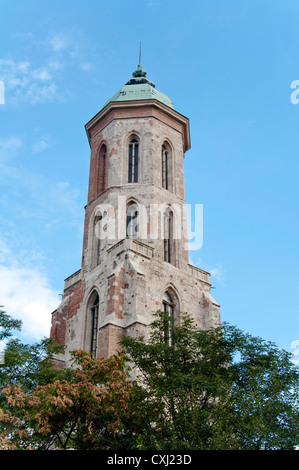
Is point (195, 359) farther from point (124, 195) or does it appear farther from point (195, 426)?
point (124, 195)

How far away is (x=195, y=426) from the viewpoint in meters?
16.5

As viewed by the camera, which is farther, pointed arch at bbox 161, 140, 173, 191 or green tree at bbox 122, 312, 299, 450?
pointed arch at bbox 161, 140, 173, 191

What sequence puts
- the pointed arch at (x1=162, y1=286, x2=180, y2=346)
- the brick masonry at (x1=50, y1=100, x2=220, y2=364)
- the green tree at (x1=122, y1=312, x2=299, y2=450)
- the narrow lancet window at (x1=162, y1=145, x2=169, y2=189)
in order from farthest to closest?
the narrow lancet window at (x1=162, y1=145, x2=169, y2=189) < the pointed arch at (x1=162, y1=286, x2=180, y2=346) < the brick masonry at (x1=50, y1=100, x2=220, y2=364) < the green tree at (x1=122, y1=312, x2=299, y2=450)

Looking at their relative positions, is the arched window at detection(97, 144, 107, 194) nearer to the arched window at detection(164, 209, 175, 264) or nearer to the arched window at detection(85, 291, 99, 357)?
the arched window at detection(164, 209, 175, 264)

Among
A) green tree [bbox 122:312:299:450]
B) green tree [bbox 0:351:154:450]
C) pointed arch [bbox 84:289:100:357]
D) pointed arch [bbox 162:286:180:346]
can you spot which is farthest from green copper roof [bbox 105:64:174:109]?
green tree [bbox 0:351:154:450]

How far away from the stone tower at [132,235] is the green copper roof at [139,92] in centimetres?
9

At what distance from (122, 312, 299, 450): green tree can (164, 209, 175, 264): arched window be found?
898 cm

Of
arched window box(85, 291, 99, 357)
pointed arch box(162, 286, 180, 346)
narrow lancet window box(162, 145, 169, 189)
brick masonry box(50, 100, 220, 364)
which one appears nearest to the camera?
brick masonry box(50, 100, 220, 364)

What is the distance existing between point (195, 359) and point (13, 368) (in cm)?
670


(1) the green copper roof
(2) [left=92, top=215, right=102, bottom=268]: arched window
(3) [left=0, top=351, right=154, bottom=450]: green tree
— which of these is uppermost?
(1) the green copper roof

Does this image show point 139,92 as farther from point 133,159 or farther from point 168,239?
point 168,239

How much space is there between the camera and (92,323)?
29.2m

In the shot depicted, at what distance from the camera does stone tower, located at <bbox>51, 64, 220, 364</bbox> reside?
2702 cm
